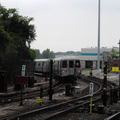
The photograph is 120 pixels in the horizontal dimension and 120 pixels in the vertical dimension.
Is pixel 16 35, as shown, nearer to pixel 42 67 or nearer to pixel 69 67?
pixel 69 67

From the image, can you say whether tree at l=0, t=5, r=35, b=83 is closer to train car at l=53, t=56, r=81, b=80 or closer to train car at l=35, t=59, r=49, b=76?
train car at l=35, t=59, r=49, b=76

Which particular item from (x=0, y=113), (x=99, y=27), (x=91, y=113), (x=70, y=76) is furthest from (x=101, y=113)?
(x=99, y=27)

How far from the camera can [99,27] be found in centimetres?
3850

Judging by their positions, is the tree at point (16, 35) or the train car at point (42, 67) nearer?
the tree at point (16, 35)

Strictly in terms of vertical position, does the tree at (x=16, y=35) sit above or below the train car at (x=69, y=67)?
above

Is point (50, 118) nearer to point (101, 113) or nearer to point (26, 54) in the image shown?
point (101, 113)

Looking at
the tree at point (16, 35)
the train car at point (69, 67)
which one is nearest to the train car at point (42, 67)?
the tree at point (16, 35)

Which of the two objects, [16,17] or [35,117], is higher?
[16,17]

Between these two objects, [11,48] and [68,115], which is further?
[11,48]

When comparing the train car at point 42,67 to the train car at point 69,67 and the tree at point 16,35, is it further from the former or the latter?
the train car at point 69,67

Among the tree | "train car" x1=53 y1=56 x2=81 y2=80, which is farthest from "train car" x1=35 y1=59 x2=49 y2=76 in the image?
"train car" x1=53 y1=56 x2=81 y2=80

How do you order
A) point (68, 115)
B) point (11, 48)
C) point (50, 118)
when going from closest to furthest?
point (50, 118), point (68, 115), point (11, 48)

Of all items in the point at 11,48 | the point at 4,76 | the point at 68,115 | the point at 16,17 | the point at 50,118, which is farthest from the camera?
the point at 16,17

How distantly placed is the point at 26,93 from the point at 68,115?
8.72 meters
